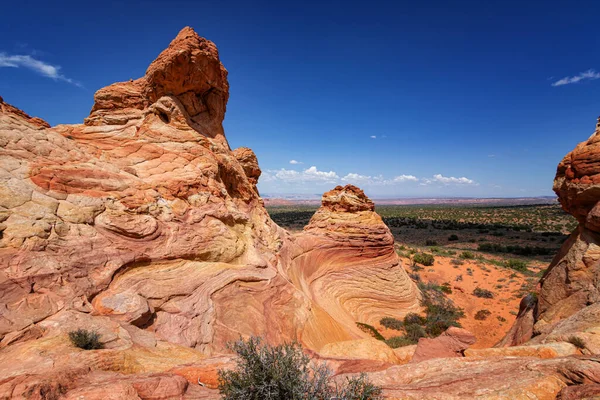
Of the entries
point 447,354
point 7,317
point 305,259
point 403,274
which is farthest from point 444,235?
point 7,317

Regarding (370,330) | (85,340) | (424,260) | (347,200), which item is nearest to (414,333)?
(370,330)

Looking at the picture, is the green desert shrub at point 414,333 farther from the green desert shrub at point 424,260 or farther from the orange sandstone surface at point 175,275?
the green desert shrub at point 424,260

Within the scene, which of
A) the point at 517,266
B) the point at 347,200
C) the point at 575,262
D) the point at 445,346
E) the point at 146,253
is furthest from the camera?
the point at 517,266

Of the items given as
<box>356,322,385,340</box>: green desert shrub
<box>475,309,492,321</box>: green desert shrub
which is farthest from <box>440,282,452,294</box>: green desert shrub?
<box>356,322,385,340</box>: green desert shrub

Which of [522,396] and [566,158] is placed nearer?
[522,396]

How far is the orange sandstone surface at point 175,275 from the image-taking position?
16.6 feet

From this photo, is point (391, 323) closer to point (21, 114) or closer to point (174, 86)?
point (174, 86)

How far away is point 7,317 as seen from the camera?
5504 millimetres

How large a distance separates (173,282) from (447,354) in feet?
28.6

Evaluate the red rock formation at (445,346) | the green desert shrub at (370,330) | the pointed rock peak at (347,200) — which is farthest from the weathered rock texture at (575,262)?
the pointed rock peak at (347,200)

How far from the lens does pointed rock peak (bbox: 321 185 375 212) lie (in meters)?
20.8

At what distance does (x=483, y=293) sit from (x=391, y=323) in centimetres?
1100

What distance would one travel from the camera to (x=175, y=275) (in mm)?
8852

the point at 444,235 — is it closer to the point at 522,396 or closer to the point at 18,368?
the point at 522,396
